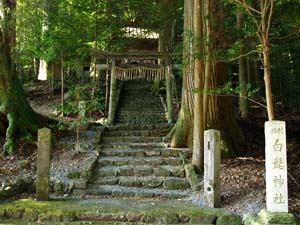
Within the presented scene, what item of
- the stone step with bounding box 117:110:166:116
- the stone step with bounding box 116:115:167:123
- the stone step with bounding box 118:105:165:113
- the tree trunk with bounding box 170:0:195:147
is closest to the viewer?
the tree trunk with bounding box 170:0:195:147

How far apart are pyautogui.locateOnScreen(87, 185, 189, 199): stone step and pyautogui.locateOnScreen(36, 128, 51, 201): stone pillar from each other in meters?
0.98

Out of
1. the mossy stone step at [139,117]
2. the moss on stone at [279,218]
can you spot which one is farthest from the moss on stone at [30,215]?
the mossy stone step at [139,117]

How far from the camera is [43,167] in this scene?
5.92 meters

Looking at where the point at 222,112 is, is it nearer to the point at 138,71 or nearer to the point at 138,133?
the point at 138,133

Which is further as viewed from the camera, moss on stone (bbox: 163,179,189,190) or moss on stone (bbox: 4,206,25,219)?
moss on stone (bbox: 163,179,189,190)

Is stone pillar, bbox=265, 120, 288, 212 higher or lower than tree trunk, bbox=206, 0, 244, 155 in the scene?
lower

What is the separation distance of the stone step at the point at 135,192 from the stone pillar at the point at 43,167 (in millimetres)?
979

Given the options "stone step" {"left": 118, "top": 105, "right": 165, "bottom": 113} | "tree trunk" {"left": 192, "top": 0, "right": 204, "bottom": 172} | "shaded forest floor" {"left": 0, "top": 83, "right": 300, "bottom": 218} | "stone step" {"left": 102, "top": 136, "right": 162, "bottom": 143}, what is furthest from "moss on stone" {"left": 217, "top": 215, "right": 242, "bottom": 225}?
"stone step" {"left": 118, "top": 105, "right": 165, "bottom": 113}

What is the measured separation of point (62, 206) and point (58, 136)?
4.41 meters

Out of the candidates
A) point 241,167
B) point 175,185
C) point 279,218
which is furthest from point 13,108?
point 279,218

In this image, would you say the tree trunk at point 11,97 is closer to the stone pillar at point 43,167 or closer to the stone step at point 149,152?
the stone step at point 149,152

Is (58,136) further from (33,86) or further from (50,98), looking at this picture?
(33,86)

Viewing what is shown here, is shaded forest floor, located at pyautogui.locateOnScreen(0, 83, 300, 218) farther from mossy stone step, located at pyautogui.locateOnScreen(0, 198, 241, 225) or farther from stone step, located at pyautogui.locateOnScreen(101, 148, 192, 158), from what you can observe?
stone step, located at pyautogui.locateOnScreen(101, 148, 192, 158)

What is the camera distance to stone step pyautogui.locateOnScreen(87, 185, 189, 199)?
649cm
